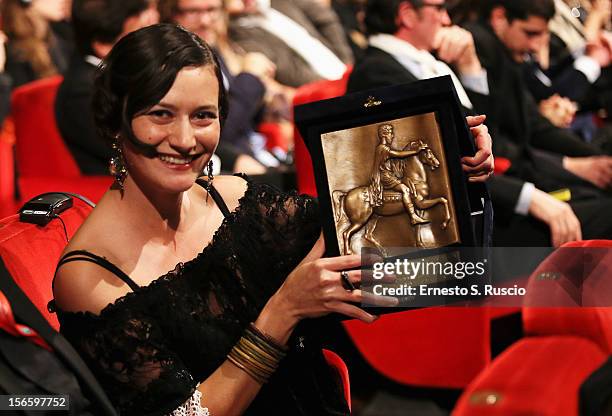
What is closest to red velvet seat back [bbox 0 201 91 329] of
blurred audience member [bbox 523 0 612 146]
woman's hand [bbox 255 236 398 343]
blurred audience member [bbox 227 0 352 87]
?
woman's hand [bbox 255 236 398 343]

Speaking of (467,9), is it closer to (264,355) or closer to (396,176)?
(396,176)

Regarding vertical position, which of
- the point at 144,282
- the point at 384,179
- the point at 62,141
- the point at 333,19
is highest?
the point at 384,179

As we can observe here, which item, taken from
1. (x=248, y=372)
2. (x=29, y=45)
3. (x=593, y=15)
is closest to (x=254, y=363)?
(x=248, y=372)

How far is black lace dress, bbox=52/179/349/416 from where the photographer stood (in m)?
1.64

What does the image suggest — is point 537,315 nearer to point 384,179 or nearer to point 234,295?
point 384,179

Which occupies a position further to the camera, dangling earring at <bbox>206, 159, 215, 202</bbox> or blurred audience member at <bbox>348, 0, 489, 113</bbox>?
blurred audience member at <bbox>348, 0, 489, 113</bbox>

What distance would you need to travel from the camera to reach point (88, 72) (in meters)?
3.55

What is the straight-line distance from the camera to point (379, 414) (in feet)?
9.93

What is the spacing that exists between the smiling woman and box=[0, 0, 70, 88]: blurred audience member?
3653 mm

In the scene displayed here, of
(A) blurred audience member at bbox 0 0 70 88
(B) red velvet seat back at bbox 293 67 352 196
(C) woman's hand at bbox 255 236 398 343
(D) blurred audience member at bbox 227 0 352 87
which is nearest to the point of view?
(C) woman's hand at bbox 255 236 398 343

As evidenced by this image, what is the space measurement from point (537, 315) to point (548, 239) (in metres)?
1.58

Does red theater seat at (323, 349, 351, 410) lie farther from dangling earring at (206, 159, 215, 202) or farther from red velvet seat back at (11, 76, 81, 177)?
red velvet seat back at (11, 76, 81, 177)

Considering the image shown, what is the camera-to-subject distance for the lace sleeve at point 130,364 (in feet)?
5.38

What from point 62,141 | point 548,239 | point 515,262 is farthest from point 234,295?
point 62,141
